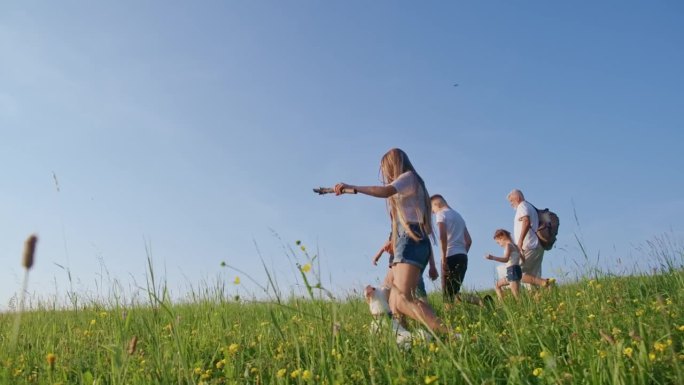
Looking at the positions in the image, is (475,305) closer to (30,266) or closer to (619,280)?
(619,280)

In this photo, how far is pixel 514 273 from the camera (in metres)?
8.83

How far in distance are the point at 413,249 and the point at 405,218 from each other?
0.32 meters

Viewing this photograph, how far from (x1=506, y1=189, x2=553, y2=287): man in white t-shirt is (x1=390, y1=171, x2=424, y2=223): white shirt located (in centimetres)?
385

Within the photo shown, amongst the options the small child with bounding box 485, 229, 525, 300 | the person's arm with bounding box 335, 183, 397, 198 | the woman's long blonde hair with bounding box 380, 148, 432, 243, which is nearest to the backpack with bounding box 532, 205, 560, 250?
the small child with bounding box 485, 229, 525, 300

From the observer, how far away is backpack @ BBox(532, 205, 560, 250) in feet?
30.2

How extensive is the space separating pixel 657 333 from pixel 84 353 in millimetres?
4717

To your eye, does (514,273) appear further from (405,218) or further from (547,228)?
(405,218)

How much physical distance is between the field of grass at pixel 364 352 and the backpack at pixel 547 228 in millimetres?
2206

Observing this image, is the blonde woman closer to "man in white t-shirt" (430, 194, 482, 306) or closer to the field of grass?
the field of grass

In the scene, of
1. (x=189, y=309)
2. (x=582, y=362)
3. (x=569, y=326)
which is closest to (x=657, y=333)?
(x=569, y=326)

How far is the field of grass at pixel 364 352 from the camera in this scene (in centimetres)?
296

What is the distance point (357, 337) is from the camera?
4.84m

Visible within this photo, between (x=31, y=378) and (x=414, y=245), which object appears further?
(x=414, y=245)

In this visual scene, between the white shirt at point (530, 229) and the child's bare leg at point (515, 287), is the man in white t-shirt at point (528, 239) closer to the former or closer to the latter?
the white shirt at point (530, 229)
